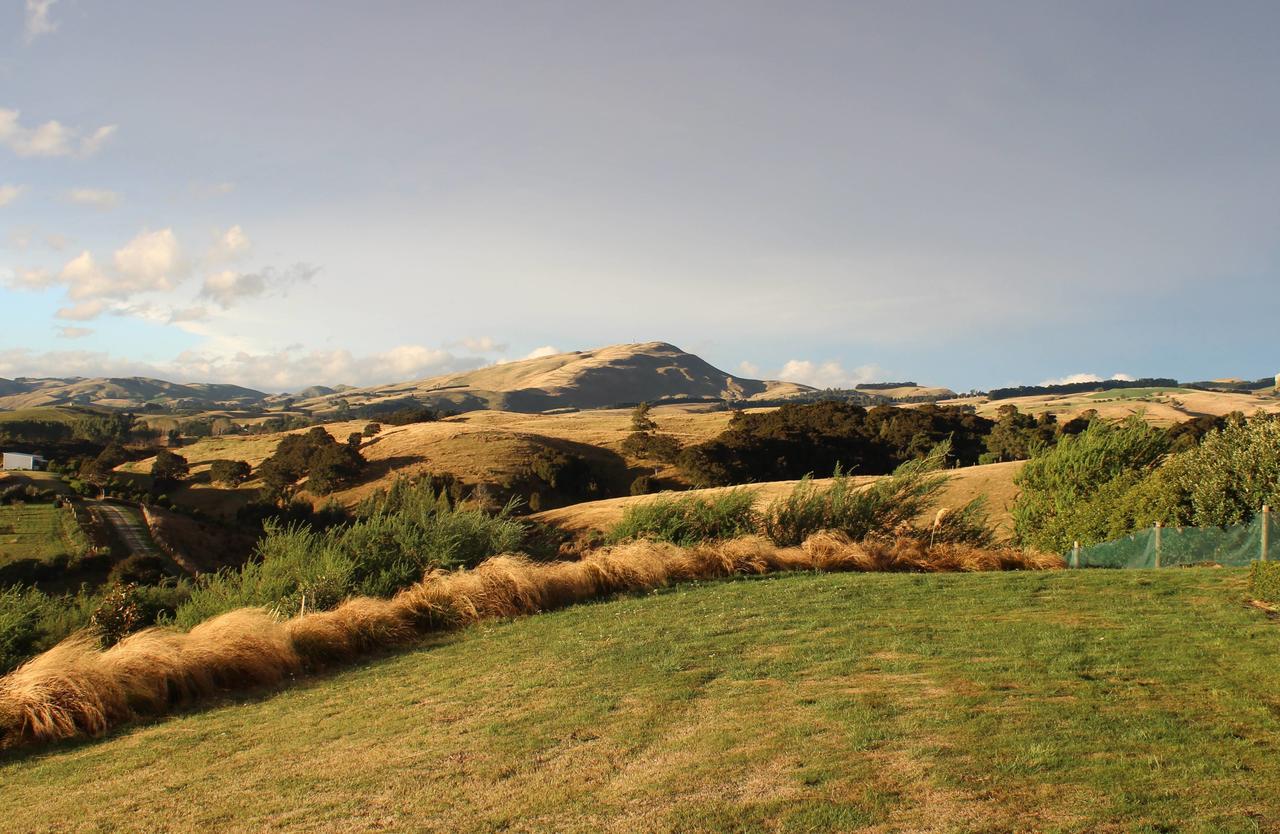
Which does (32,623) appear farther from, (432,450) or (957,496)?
(432,450)

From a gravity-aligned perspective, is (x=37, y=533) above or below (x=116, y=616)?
below

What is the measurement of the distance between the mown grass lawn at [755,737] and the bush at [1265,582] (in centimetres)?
57

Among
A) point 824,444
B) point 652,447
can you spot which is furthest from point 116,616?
point 652,447

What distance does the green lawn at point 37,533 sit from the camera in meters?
41.9

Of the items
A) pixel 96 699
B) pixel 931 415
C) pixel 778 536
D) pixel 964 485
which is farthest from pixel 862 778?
pixel 931 415

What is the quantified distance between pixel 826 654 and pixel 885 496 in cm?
1108

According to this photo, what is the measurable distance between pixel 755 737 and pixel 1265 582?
8.77 meters

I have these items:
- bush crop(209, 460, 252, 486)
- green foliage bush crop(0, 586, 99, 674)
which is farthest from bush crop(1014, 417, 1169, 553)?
bush crop(209, 460, 252, 486)

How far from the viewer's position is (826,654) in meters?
9.16

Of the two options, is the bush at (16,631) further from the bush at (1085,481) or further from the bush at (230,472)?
the bush at (230,472)

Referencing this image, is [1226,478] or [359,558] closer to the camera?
[359,558]

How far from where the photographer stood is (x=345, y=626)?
38.9ft

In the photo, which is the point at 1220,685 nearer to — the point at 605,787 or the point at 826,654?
the point at 826,654

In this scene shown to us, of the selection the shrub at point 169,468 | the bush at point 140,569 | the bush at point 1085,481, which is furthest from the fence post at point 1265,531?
the shrub at point 169,468
